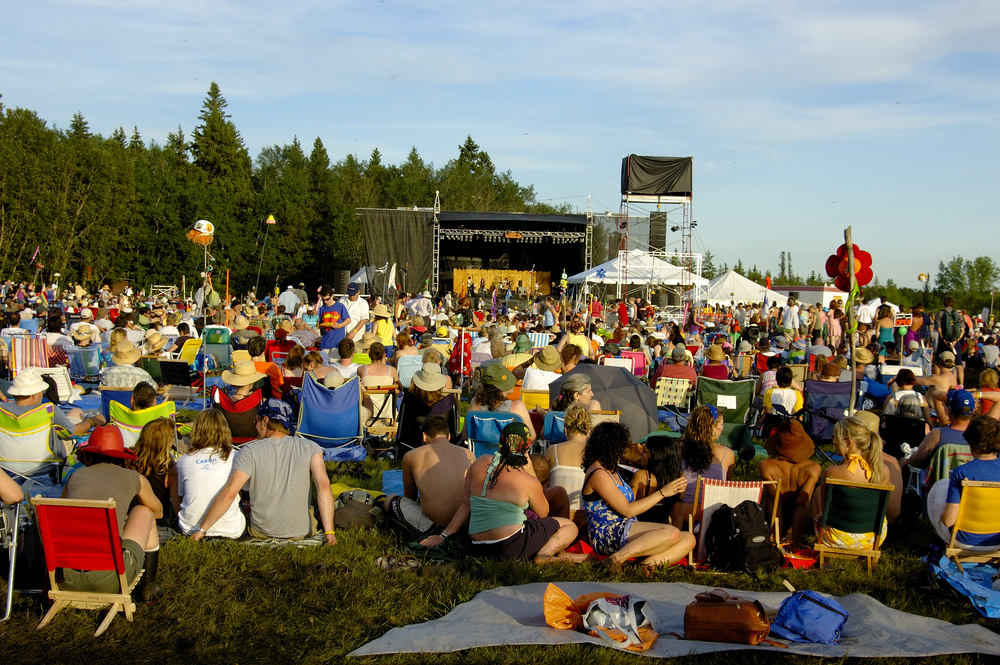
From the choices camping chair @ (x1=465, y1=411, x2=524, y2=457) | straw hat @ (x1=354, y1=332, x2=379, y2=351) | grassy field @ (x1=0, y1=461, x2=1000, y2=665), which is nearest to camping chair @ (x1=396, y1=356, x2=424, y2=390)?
straw hat @ (x1=354, y1=332, x2=379, y2=351)

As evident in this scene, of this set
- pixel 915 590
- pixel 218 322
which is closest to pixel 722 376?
pixel 915 590

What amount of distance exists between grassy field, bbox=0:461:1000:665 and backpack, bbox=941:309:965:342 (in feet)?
28.3

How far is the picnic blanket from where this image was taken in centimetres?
298

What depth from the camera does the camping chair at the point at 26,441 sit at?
176 inches

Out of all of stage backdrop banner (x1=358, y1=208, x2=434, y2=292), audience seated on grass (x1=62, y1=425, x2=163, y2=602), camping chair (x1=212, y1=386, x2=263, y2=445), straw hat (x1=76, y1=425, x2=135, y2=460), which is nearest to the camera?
audience seated on grass (x1=62, y1=425, x2=163, y2=602)

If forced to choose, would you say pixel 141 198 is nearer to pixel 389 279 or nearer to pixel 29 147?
pixel 29 147

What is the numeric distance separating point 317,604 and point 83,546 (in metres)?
1.00

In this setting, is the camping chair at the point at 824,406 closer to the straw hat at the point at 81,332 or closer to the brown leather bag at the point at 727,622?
the brown leather bag at the point at 727,622

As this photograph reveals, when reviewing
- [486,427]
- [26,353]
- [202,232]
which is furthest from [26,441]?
[202,232]

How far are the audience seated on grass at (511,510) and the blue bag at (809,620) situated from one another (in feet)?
3.68

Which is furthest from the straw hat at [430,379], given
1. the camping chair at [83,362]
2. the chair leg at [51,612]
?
the camping chair at [83,362]

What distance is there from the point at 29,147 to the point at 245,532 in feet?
98.6

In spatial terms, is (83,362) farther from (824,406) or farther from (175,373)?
(824,406)

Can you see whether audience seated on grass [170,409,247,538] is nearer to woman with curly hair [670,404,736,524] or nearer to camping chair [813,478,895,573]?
woman with curly hair [670,404,736,524]
